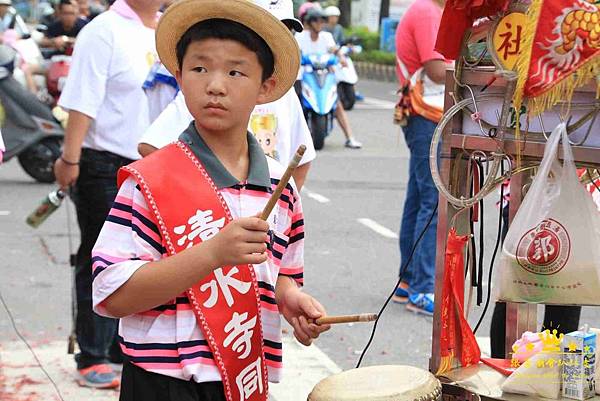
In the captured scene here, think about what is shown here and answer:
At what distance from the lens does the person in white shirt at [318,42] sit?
48.4 ft

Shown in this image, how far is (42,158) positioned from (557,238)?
27.9ft

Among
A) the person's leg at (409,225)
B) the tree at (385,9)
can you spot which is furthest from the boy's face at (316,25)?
the tree at (385,9)

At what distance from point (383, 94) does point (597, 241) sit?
2101cm

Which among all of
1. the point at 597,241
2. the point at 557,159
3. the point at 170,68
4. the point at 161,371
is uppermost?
the point at 170,68

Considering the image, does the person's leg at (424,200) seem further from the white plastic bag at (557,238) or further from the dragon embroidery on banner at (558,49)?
the dragon embroidery on banner at (558,49)

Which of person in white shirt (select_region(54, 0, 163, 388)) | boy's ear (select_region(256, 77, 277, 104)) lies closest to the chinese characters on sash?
boy's ear (select_region(256, 77, 277, 104))

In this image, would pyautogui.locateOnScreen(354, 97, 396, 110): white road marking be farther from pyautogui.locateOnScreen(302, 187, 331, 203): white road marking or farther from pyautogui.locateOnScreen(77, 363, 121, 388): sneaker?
pyautogui.locateOnScreen(77, 363, 121, 388): sneaker

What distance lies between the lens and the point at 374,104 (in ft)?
70.7

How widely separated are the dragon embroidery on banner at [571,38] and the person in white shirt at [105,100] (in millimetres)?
2209

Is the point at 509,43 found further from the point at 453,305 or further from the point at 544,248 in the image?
the point at 453,305

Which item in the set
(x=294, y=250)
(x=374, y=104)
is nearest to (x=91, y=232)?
(x=294, y=250)

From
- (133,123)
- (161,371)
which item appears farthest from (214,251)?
(133,123)

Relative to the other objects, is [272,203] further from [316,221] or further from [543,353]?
[316,221]

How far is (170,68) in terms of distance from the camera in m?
3.08
